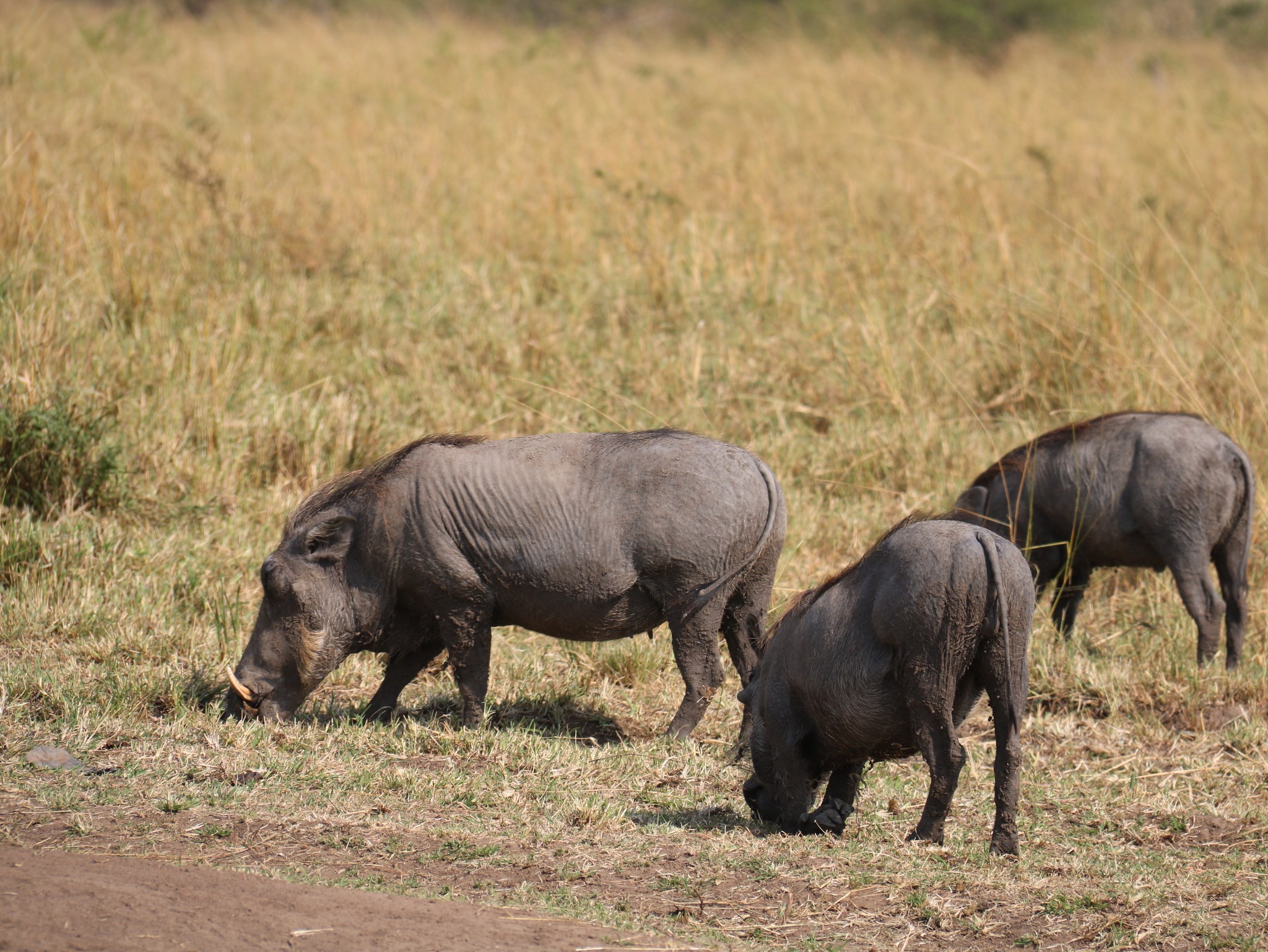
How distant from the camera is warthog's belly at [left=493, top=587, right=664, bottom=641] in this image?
4836mm

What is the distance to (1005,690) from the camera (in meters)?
3.73

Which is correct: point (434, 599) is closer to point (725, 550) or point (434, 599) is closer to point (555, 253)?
point (725, 550)

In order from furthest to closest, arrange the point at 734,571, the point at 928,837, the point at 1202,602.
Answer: the point at 1202,602 → the point at 734,571 → the point at 928,837

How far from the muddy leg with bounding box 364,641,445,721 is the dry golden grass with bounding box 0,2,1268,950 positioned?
30 cm

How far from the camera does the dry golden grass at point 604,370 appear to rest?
390 cm

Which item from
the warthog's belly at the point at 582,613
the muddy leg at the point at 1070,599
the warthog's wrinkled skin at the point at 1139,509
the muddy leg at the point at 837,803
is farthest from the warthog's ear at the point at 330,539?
the muddy leg at the point at 1070,599

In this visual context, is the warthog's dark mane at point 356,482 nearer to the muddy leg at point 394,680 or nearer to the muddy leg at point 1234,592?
the muddy leg at point 394,680

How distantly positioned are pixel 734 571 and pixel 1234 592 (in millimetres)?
2521

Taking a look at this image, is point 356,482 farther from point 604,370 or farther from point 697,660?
point 604,370

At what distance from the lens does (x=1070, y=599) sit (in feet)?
20.7

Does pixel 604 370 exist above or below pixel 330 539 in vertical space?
below

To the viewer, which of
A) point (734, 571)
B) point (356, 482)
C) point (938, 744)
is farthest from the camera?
point (356, 482)

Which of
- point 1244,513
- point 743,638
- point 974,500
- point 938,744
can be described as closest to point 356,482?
point 743,638

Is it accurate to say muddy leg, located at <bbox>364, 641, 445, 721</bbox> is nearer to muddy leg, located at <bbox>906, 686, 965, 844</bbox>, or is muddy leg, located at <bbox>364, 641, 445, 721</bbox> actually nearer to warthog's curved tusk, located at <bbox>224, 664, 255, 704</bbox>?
warthog's curved tusk, located at <bbox>224, 664, 255, 704</bbox>
